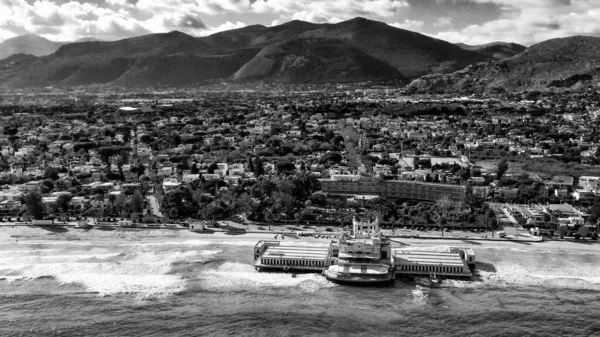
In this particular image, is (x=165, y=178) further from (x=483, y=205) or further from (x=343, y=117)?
(x=343, y=117)

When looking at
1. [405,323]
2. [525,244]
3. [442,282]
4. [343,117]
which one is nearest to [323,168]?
[525,244]

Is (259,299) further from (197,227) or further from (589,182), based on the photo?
(589,182)

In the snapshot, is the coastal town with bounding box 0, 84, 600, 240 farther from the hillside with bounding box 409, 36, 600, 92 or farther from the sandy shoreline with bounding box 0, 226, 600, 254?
the hillside with bounding box 409, 36, 600, 92

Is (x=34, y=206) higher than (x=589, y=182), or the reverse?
(x=589, y=182)

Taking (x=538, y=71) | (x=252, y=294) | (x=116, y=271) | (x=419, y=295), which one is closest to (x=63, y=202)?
(x=116, y=271)

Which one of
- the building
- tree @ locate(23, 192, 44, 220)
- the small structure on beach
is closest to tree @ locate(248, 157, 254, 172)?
the building

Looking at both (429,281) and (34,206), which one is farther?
(34,206)

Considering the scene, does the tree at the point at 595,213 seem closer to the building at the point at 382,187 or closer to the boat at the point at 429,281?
the building at the point at 382,187
